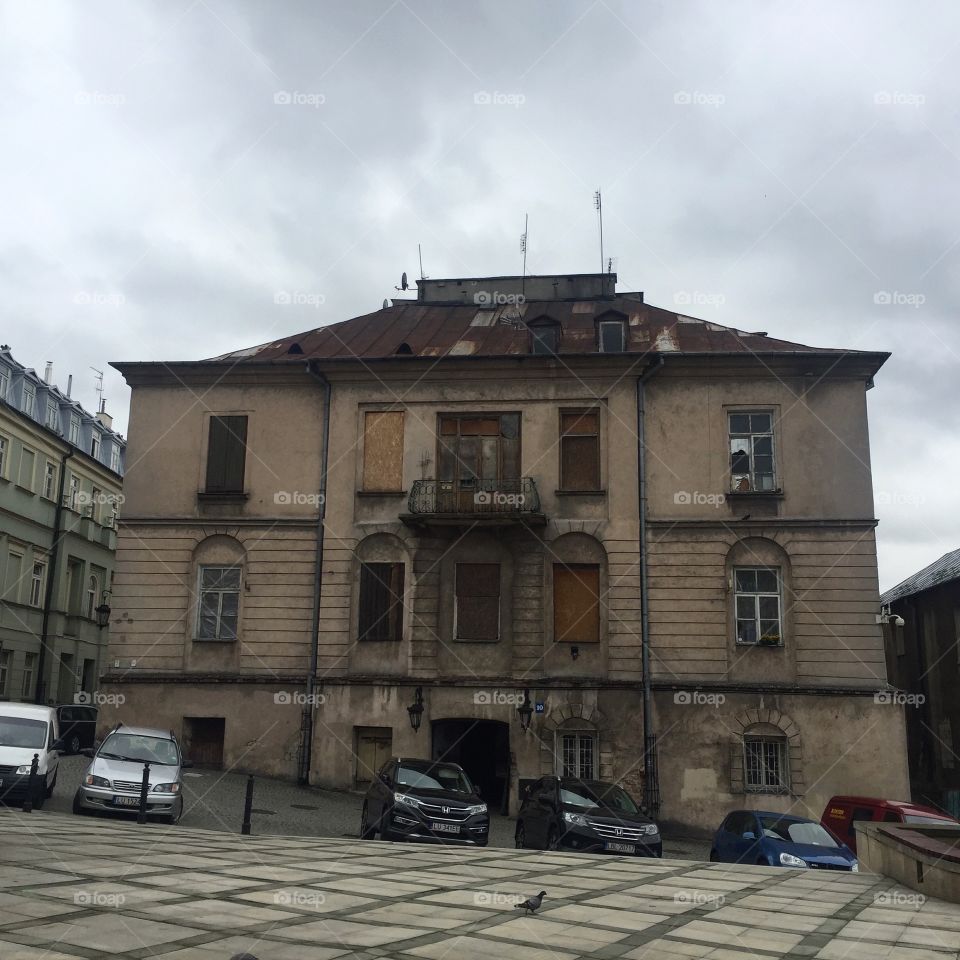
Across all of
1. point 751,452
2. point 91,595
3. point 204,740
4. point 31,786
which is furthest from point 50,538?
point 751,452

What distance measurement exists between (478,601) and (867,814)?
35.3ft

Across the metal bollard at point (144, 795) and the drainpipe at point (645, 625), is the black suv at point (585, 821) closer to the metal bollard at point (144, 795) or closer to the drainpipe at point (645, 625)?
the drainpipe at point (645, 625)

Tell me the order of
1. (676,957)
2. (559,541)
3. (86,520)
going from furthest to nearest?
(86,520) → (559,541) → (676,957)

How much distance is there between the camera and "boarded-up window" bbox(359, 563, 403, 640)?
27.2 m

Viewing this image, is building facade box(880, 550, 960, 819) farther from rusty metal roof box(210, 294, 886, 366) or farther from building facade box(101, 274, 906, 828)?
rusty metal roof box(210, 294, 886, 366)

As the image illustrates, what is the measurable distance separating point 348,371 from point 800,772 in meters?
15.7

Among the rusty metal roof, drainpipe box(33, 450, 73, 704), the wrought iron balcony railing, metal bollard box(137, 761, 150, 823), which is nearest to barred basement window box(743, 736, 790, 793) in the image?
the wrought iron balcony railing

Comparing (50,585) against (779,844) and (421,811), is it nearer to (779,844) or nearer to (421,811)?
(421,811)

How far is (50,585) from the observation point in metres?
41.4

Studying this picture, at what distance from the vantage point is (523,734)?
25.9 m

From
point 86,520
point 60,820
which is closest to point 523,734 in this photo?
point 60,820

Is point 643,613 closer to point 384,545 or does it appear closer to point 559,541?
point 559,541

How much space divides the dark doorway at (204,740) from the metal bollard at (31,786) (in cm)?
851

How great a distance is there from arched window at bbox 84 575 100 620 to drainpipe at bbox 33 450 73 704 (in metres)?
3.36
